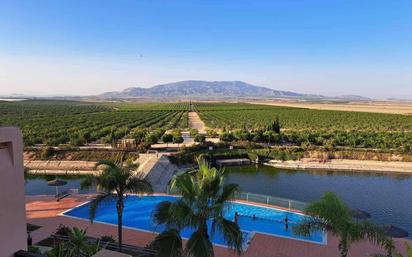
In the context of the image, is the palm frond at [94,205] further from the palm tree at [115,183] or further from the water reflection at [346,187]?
the water reflection at [346,187]

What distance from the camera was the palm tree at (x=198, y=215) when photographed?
8578 mm

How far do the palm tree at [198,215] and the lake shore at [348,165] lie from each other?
32.1 meters

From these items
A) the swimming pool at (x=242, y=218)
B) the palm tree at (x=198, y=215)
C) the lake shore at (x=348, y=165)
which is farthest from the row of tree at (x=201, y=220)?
the lake shore at (x=348, y=165)

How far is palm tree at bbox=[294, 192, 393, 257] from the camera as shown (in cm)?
1063

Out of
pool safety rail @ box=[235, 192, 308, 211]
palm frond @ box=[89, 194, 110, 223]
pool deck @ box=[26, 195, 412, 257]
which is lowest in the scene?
pool deck @ box=[26, 195, 412, 257]

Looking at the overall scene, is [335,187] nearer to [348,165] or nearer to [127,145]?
[348,165]

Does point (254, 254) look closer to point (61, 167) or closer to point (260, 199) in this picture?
point (260, 199)

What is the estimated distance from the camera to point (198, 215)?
891 cm

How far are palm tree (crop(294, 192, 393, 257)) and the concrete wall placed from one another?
9466mm

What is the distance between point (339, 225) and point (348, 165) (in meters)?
31.4

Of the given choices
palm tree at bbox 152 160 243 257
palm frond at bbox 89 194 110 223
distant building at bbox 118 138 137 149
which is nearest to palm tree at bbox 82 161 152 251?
palm frond at bbox 89 194 110 223

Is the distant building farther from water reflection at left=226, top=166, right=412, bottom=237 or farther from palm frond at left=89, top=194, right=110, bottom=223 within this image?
palm frond at left=89, top=194, right=110, bottom=223

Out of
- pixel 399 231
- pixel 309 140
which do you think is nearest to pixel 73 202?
pixel 399 231

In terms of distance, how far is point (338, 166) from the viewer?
39.4 meters
